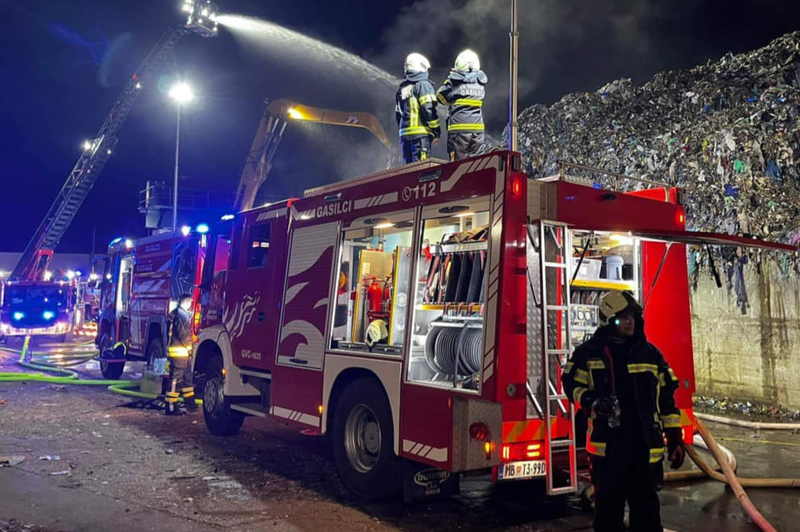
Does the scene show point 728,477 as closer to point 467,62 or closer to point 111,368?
point 467,62

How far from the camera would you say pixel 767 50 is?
1177 centimetres

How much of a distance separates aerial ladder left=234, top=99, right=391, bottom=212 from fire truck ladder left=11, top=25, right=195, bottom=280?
35.8ft

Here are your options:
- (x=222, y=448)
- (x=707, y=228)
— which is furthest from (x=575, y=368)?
(x=707, y=228)

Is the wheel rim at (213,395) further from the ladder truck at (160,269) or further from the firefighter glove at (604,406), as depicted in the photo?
the firefighter glove at (604,406)

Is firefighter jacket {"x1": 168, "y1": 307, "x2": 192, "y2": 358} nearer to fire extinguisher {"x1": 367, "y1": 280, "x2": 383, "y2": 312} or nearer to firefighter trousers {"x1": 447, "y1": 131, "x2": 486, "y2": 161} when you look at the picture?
fire extinguisher {"x1": 367, "y1": 280, "x2": 383, "y2": 312}

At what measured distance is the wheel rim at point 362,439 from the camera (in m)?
5.85

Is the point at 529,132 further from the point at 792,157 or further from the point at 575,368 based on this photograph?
the point at 575,368

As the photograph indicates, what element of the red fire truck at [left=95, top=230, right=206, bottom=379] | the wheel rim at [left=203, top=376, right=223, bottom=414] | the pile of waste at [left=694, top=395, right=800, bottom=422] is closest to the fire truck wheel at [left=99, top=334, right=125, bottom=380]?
the red fire truck at [left=95, top=230, right=206, bottom=379]

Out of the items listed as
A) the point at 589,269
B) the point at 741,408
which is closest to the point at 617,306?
the point at 589,269

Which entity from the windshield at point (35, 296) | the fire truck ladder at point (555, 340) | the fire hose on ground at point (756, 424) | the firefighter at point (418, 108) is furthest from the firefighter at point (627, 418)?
the windshield at point (35, 296)

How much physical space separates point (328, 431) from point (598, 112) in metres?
10.4

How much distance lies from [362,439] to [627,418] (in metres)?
2.74

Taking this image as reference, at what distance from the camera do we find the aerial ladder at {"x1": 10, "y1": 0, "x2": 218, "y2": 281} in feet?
82.4

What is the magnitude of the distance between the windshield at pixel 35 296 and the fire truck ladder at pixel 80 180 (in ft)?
5.80
